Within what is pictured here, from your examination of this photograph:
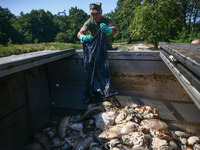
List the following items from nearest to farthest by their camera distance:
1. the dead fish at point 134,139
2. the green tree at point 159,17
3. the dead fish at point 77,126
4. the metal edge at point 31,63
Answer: the metal edge at point 31,63 < the dead fish at point 134,139 < the dead fish at point 77,126 < the green tree at point 159,17

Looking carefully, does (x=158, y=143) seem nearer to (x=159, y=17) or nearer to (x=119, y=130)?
(x=119, y=130)

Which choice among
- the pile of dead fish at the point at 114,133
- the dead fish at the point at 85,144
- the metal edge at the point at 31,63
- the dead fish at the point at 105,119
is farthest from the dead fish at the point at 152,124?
the metal edge at the point at 31,63

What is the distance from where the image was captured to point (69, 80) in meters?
4.22

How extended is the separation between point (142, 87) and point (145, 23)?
6.58 metres

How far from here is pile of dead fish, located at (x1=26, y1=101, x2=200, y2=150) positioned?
2.46 meters

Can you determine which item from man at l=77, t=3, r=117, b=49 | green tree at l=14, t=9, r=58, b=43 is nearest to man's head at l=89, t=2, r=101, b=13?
man at l=77, t=3, r=117, b=49

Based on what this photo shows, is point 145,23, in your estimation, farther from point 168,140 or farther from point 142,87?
point 168,140

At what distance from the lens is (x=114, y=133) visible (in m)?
2.57

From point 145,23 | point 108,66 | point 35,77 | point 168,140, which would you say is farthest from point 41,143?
point 145,23

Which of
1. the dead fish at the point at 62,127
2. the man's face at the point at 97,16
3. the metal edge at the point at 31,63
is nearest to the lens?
the metal edge at the point at 31,63

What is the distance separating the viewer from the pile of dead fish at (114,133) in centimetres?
246

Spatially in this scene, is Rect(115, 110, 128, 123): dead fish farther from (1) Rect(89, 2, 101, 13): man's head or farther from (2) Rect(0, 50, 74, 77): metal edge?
(1) Rect(89, 2, 101, 13): man's head

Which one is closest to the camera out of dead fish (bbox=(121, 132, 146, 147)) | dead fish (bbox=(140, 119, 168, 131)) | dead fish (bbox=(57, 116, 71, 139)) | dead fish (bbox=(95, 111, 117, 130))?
dead fish (bbox=(121, 132, 146, 147))

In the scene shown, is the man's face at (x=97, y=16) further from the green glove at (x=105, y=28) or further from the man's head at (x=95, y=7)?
the green glove at (x=105, y=28)
